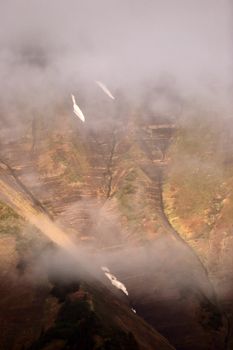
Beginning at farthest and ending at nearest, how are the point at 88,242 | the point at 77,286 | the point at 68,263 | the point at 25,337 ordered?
the point at 88,242, the point at 68,263, the point at 77,286, the point at 25,337

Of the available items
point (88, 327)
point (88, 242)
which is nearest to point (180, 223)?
point (88, 242)

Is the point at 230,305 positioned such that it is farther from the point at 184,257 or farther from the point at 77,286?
the point at 77,286

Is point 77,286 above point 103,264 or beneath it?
above

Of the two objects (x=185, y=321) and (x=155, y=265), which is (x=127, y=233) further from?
(x=185, y=321)

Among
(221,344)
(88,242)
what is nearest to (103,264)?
(88,242)

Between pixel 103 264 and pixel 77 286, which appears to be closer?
pixel 77 286

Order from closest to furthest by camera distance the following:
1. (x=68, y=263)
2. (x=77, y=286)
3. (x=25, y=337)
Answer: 1. (x=25, y=337)
2. (x=77, y=286)
3. (x=68, y=263)

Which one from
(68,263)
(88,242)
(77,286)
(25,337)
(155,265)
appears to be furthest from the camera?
(88,242)

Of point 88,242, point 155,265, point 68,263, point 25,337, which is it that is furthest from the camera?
point 88,242

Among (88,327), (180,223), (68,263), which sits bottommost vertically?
(180,223)
